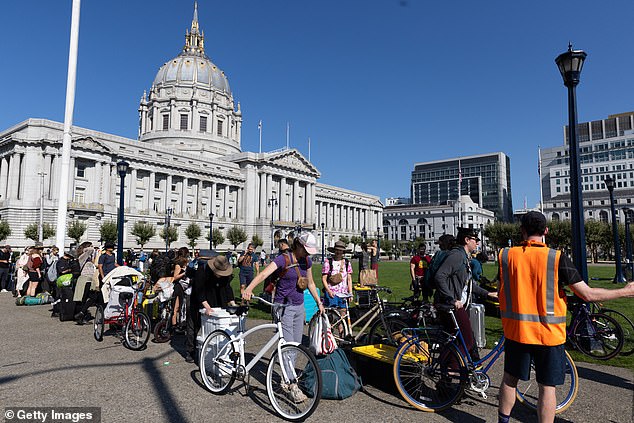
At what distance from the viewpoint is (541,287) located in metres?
3.92

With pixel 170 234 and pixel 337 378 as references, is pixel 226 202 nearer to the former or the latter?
pixel 170 234

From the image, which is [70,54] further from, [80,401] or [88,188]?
[88,188]

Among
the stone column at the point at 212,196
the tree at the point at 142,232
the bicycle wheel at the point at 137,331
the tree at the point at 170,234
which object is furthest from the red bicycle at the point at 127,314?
the stone column at the point at 212,196

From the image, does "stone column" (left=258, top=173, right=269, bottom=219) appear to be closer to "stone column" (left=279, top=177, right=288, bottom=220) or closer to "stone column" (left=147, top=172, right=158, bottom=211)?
"stone column" (left=279, top=177, right=288, bottom=220)

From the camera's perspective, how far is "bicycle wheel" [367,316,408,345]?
22.8ft

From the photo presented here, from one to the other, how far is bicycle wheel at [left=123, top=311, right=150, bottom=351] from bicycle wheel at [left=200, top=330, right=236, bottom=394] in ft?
9.22

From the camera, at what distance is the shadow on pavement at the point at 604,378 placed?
6059 millimetres

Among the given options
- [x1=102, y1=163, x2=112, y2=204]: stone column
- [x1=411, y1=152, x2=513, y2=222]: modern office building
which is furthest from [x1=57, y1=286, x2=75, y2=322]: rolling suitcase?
[x1=411, y1=152, x2=513, y2=222]: modern office building

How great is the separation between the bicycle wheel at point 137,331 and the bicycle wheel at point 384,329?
4.46 m

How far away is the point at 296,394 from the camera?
200 inches

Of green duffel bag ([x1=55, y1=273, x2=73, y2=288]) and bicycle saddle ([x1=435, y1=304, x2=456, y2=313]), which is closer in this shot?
bicycle saddle ([x1=435, y1=304, x2=456, y2=313])

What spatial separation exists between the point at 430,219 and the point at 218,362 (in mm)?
132544

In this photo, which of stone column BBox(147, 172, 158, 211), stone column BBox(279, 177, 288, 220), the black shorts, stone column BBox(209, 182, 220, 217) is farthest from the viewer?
stone column BBox(279, 177, 288, 220)

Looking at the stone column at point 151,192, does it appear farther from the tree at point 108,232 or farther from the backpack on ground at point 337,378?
the backpack on ground at point 337,378
